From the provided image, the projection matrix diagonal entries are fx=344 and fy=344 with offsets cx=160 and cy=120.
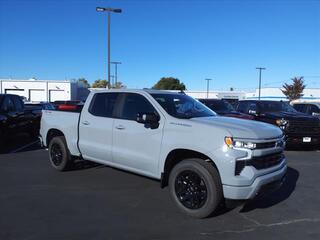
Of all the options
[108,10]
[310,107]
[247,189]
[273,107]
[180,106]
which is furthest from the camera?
[108,10]

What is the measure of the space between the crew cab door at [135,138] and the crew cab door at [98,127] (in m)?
0.22

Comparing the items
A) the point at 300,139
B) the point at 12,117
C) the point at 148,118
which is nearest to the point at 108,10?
the point at 12,117

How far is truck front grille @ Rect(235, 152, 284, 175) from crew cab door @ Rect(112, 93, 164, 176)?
1411mm

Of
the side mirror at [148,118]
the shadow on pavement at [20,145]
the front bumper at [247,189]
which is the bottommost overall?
the shadow on pavement at [20,145]

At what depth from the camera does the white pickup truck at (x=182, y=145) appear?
482cm

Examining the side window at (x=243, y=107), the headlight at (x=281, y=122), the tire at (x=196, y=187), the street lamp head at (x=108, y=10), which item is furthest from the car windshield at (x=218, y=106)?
the street lamp head at (x=108, y=10)

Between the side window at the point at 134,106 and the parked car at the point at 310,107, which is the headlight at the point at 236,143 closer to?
the side window at the point at 134,106

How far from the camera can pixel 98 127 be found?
265 inches

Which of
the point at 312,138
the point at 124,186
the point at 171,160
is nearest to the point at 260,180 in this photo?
the point at 171,160

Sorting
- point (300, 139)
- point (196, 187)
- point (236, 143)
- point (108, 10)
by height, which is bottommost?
point (300, 139)

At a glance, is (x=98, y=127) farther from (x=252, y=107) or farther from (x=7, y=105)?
(x=252, y=107)

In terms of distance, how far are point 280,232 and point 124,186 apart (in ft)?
10.6

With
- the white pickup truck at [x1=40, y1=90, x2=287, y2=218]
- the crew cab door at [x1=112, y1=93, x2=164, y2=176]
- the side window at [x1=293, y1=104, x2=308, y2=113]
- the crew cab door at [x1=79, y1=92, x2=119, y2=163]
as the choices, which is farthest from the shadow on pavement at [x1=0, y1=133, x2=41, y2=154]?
the side window at [x1=293, y1=104, x2=308, y2=113]

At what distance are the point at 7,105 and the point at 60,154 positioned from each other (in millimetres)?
4515
